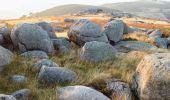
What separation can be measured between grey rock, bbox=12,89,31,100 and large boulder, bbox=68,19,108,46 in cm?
1299

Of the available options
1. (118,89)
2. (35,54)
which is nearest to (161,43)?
(35,54)

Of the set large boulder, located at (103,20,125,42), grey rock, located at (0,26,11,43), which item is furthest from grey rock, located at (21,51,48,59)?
large boulder, located at (103,20,125,42)

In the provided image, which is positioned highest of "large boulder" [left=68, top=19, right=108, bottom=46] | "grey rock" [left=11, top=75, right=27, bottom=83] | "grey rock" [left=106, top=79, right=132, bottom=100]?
"grey rock" [left=11, top=75, right=27, bottom=83]

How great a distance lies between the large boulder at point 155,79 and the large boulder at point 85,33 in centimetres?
1247

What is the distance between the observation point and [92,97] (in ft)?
47.0

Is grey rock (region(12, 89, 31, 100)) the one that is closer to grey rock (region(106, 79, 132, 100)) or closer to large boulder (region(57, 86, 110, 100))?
large boulder (region(57, 86, 110, 100))

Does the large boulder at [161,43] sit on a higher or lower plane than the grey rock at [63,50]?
lower

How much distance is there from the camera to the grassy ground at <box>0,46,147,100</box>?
15.8 metres

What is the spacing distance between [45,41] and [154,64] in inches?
434

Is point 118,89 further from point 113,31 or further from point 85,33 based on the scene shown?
point 113,31

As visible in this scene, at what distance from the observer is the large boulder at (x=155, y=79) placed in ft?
46.2

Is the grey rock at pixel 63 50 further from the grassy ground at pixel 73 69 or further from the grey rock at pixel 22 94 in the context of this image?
the grey rock at pixel 22 94

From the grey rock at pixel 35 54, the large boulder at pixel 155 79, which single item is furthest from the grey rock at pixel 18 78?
the grey rock at pixel 35 54

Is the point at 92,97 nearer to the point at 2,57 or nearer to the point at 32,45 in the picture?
the point at 2,57
